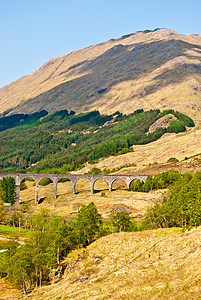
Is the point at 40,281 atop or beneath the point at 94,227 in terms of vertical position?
beneath

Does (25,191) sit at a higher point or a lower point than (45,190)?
lower

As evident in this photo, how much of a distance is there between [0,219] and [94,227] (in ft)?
183

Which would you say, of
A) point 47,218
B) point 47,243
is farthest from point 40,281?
point 47,218

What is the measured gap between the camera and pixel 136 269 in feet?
128

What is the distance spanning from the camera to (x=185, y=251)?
→ 131 ft

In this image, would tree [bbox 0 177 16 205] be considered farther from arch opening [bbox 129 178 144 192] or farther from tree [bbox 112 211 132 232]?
tree [bbox 112 211 132 232]

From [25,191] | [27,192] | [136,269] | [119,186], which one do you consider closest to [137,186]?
[119,186]

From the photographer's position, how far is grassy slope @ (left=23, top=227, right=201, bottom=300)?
1251 inches

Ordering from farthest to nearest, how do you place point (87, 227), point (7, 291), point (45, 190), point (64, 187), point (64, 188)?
point (64, 187) → point (64, 188) → point (45, 190) → point (87, 227) → point (7, 291)

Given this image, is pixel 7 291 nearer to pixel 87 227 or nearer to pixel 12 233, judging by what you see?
pixel 87 227

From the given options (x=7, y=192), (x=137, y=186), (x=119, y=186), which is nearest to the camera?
(x=7, y=192)

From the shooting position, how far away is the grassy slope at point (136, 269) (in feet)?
104

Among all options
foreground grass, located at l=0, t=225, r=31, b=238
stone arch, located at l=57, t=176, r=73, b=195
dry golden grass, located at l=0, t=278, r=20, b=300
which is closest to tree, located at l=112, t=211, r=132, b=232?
dry golden grass, located at l=0, t=278, r=20, b=300

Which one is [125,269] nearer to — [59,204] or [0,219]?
[0,219]
